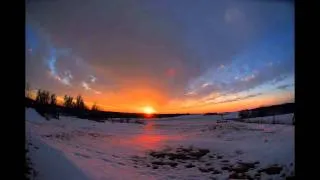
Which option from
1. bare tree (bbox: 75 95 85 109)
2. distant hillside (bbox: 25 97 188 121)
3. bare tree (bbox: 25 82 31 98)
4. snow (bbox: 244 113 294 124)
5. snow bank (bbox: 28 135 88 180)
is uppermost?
bare tree (bbox: 25 82 31 98)

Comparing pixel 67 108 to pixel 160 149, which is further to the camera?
pixel 160 149

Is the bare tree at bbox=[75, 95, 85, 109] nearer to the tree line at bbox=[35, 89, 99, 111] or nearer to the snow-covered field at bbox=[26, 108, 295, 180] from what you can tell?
the tree line at bbox=[35, 89, 99, 111]

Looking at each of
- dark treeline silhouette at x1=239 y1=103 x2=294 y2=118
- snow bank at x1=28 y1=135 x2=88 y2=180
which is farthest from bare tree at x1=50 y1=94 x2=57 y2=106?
dark treeline silhouette at x1=239 y1=103 x2=294 y2=118

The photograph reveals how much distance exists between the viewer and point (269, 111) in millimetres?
3590

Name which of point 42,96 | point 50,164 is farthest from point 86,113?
point 50,164

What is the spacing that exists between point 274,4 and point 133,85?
4.31ft

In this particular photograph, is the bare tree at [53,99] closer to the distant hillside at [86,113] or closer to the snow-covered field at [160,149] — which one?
the distant hillside at [86,113]

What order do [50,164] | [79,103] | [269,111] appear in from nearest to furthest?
1. [50,164]
2. [79,103]
3. [269,111]

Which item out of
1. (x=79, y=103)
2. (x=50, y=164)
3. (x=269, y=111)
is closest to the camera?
(x=50, y=164)

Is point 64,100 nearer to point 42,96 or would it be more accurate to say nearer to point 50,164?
point 42,96

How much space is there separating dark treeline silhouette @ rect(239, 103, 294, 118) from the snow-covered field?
9 centimetres

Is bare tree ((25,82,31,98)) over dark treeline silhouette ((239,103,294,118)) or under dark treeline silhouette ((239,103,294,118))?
over

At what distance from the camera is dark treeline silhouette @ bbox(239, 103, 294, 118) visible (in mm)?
3564

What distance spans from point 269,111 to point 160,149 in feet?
3.11
